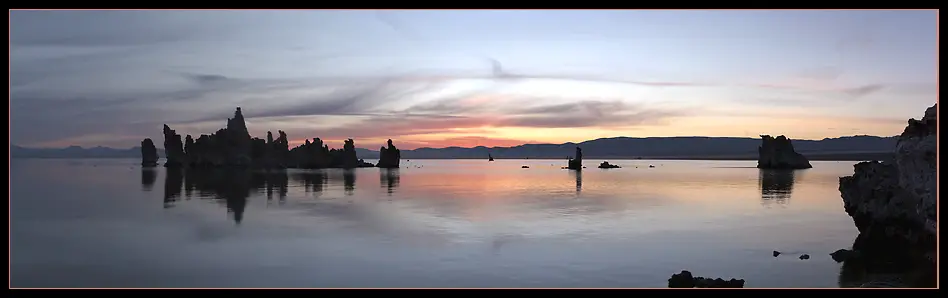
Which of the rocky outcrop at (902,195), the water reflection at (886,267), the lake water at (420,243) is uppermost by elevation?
the rocky outcrop at (902,195)

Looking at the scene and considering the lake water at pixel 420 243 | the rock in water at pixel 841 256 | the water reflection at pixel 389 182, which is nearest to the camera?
the lake water at pixel 420 243

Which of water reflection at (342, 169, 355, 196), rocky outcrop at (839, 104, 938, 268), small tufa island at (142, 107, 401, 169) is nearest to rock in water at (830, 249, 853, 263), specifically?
rocky outcrop at (839, 104, 938, 268)

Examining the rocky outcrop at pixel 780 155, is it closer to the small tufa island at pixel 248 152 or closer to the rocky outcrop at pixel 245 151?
the small tufa island at pixel 248 152

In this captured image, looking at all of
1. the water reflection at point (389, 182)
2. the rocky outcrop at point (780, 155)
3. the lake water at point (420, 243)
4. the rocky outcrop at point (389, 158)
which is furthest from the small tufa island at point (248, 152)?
the lake water at point (420, 243)

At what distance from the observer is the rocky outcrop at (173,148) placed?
146500mm

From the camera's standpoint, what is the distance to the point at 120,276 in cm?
1927

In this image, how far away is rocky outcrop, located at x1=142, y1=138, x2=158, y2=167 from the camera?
165100 millimetres

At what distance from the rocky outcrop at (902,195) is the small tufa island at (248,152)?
130077 millimetres

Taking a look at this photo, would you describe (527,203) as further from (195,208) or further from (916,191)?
(916,191)

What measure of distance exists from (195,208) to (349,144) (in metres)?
111

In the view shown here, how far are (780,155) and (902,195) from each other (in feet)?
413

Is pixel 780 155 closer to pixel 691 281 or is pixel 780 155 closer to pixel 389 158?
pixel 389 158
